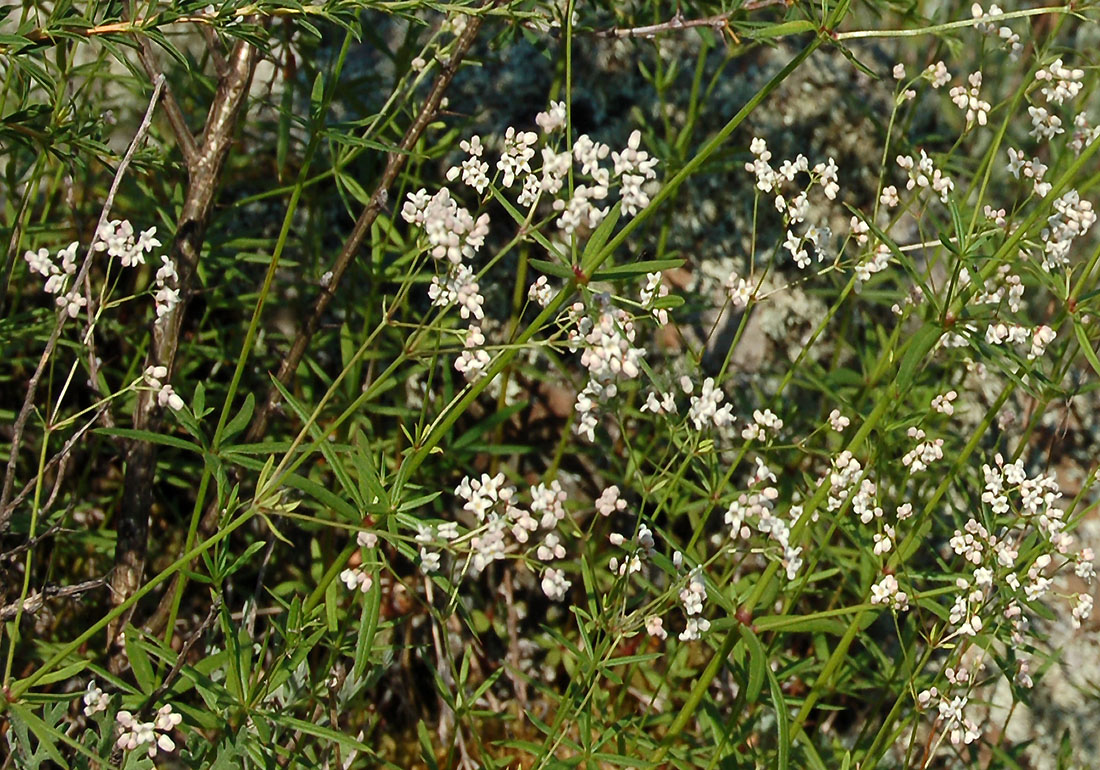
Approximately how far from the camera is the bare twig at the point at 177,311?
248cm

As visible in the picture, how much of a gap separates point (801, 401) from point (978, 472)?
0.60 meters

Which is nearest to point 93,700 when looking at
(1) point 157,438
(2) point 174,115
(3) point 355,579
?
(1) point 157,438

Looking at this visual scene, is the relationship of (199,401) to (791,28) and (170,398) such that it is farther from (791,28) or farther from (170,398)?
(791,28)

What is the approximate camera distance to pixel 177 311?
247 cm

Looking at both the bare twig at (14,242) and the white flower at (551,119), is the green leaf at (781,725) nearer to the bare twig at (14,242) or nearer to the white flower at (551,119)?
the white flower at (551,119)

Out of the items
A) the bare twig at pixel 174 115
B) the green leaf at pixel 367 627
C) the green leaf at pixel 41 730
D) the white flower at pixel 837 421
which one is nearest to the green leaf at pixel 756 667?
the white flower at pixel 837 421

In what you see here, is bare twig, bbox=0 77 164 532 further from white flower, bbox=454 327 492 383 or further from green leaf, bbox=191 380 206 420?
white flower, bbox=454 327 492 383

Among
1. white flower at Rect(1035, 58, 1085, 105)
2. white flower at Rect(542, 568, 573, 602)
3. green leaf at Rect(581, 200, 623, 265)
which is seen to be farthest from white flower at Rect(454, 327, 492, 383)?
white flower at Rect(1035, 58, 1085, 105)

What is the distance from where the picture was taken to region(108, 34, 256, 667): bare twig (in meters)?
2.48

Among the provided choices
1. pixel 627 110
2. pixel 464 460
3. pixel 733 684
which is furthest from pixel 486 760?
pixel 627 110

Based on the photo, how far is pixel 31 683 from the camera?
190cm

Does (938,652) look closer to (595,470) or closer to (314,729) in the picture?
(595,470)

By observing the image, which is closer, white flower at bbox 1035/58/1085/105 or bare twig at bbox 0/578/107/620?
bare twig at bbox 0/578/107/620

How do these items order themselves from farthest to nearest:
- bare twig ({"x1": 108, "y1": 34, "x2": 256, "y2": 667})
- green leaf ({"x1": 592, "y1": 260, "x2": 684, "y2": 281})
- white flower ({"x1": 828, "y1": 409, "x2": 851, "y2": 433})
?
bare twig ({"x1": 108, "y1": 34, "x2": 256, "y2": 667}), white flower ({"x1": 828, "y1": 409, "x2": 851, "y2": 433}), green leaf ({"x1": 592, "y1": 260, "x2": 684, "y2": 281})
